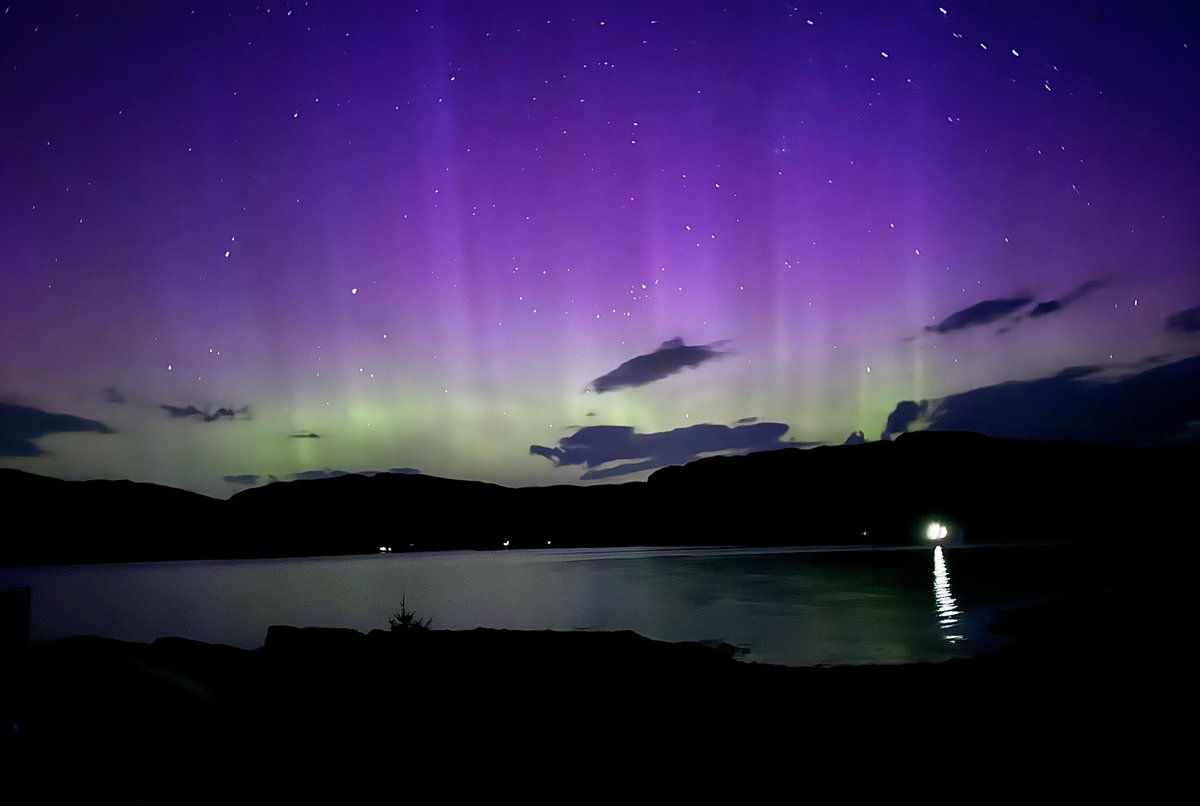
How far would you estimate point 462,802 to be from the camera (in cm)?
688

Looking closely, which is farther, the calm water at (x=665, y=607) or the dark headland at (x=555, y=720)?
the calm water at (x=665, y=607)

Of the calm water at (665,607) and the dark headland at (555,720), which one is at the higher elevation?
the dark headland at (555,720)

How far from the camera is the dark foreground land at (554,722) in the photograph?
5859mm

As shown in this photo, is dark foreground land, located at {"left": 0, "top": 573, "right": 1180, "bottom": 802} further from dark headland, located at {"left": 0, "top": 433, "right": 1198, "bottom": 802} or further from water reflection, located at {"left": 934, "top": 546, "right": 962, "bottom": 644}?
water reflection, located at {"left": 934, "top": 546, "right": 962, "bottom": 644}

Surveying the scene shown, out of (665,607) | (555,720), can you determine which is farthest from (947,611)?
(555,720)

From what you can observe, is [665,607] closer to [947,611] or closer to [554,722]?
[947,611]

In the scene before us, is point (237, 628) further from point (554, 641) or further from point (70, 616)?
point (554, 641)

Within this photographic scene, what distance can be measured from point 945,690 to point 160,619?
5837 centimetres

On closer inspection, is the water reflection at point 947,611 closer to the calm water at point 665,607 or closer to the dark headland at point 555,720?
the calm water at point 665,607

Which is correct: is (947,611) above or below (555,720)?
below

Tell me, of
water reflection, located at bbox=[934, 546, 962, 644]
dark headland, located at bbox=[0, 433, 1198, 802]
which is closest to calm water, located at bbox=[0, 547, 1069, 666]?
water reflection, located at bbox=[934, 546, 962, 644]

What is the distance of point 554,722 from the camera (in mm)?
9734

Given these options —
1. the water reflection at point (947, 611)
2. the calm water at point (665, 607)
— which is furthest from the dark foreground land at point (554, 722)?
the water reflection at point (947, 611)

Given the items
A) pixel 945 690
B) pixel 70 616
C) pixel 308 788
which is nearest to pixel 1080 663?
pixel 945 690
